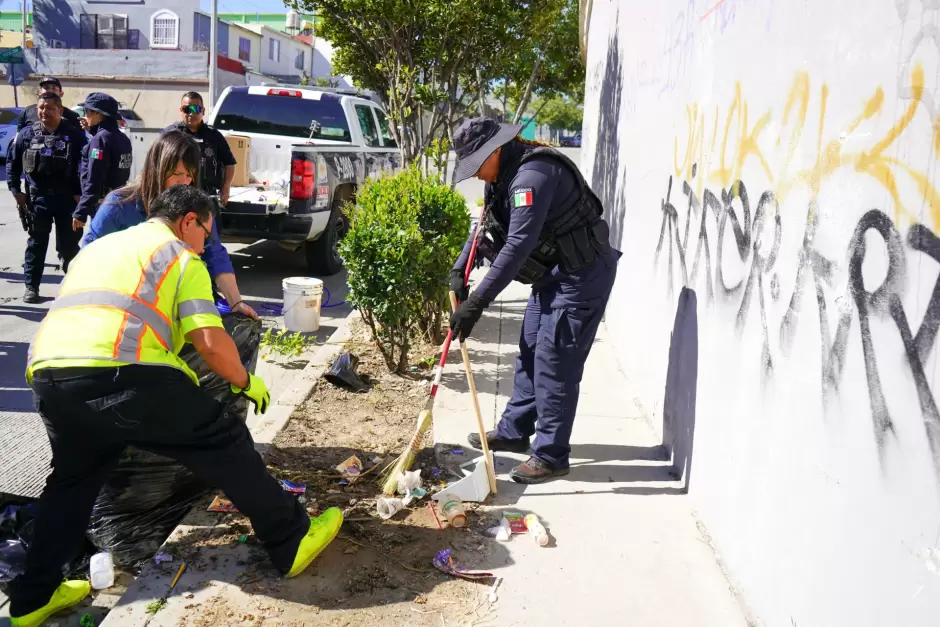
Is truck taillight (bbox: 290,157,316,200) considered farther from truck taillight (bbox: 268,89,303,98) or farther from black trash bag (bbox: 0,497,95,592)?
black trash bag (bbox: 0,497,95,592)

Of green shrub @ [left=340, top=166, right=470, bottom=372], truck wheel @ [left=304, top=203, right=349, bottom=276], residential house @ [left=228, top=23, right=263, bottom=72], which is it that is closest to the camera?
green shrub @ [left=340, top=166, right=470, bottom=372]

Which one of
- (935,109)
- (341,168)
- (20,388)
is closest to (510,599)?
(935,109)

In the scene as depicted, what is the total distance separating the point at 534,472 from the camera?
407 cm

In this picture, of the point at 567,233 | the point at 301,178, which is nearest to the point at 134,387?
the point at 567,233

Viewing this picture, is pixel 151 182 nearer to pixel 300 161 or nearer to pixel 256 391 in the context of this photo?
pixel 256 391

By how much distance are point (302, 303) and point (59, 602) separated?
409cm

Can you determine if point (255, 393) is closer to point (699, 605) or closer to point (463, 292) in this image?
point (463, 292)

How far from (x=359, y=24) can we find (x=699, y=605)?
26.7ft

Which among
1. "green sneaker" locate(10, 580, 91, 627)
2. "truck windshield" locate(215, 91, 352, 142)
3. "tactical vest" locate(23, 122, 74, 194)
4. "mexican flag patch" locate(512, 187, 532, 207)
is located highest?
"truck windshield" locate(215, 91, 352, 142)

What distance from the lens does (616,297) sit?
6.69m

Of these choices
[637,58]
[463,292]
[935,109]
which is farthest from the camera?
[637,58]

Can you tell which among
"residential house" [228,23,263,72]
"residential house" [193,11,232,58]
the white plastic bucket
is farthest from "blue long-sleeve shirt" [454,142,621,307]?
"residential house" [228,23,263,72]

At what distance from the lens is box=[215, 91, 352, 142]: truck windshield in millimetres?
9547

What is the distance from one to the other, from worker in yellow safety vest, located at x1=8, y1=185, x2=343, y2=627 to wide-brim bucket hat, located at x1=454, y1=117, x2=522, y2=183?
4.38 ft
